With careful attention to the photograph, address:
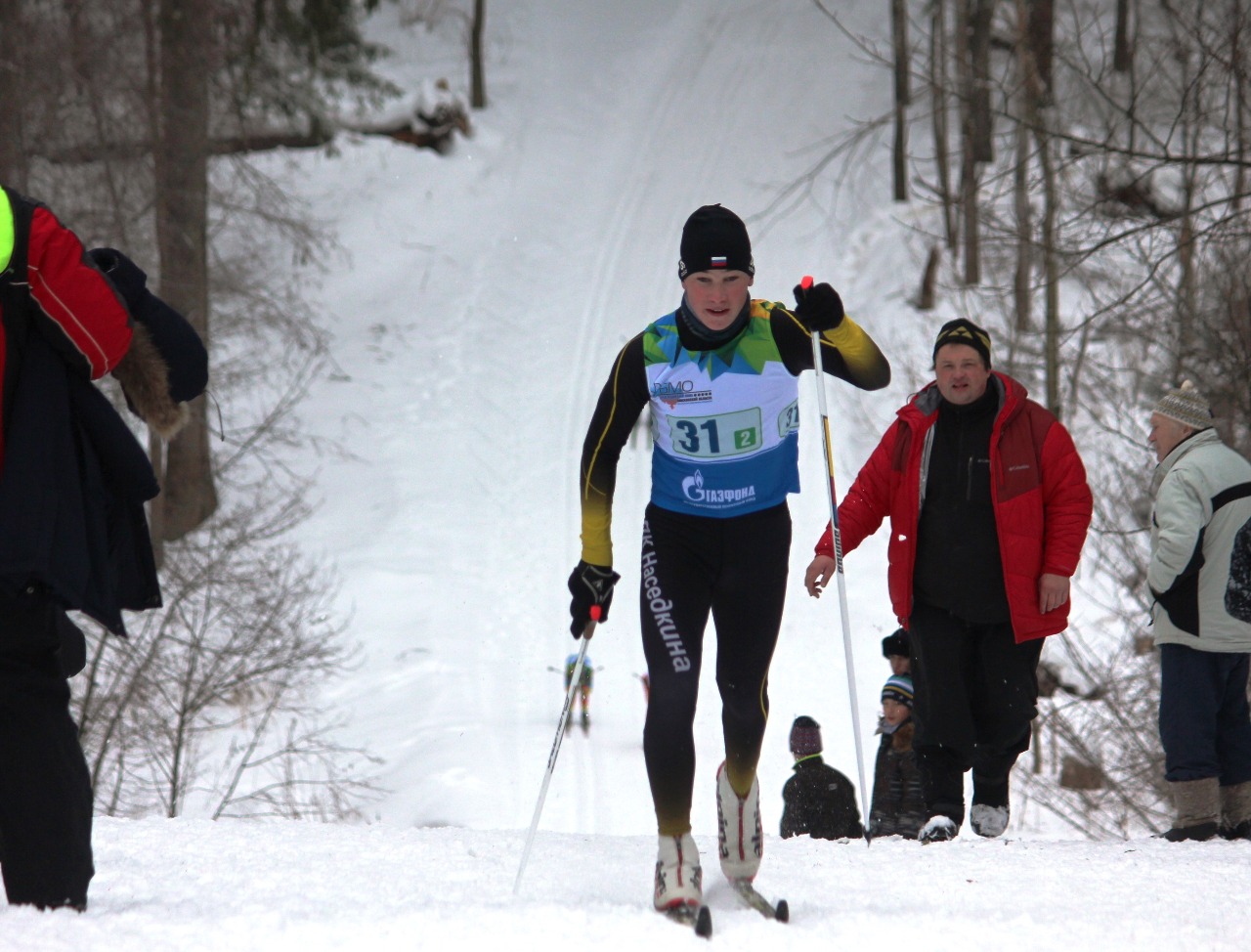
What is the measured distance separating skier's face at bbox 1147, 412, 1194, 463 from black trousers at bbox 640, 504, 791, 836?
2.48 meters

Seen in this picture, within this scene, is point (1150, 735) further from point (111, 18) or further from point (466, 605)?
point (111, 18)

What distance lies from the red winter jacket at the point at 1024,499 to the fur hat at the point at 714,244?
1401 mm

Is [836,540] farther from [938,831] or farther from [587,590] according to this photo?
[938,831]

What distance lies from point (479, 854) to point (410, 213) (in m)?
20.3

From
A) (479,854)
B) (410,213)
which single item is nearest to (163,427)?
(479,854)

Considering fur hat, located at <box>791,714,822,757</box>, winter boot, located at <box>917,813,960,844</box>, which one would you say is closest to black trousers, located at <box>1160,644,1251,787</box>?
winter boot, located at <box>917,813,960,844</box>

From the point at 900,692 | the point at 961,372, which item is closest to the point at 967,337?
the point at 961,372

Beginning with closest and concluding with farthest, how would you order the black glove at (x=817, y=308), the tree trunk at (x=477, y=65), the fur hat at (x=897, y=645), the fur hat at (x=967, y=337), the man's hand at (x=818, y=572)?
the black glove at (x=817, y=308) < the man's hand at (x=818, y=572) < the fur hat at (x=967, y=337) < the fur hat at (x=897, y=645) < the tree trunk at (x=477, y=65)

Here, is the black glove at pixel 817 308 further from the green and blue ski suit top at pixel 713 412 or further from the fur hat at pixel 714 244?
the fur hat at pixel 714 244

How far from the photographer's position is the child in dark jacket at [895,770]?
6012mm

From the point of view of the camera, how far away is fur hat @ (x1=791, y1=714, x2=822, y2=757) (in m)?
6.20

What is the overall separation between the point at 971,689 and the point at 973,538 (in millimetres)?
665

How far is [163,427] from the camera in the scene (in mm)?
3518

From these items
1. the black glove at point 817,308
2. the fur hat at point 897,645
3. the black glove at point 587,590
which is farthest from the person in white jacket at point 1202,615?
the black glove at point 587,590
